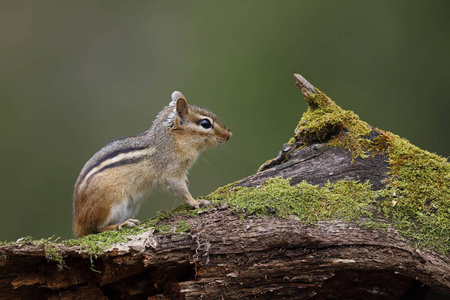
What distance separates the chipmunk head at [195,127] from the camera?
4102 mm

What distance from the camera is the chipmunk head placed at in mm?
4102

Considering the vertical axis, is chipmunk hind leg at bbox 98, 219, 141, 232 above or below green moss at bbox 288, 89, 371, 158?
below

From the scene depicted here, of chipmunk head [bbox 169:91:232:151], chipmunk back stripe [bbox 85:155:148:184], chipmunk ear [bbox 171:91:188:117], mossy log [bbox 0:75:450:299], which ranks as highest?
chipmunk ear [bbox 171:91:188:117]

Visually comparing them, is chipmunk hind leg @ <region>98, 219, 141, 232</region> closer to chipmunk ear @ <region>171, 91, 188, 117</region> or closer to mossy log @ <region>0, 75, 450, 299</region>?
mossy log @ <region>0, 75, 450, 299</region>

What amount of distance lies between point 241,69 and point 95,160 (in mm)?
4025

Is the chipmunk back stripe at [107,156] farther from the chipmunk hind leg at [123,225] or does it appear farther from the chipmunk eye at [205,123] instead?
the chipmunk eye at [205,123]

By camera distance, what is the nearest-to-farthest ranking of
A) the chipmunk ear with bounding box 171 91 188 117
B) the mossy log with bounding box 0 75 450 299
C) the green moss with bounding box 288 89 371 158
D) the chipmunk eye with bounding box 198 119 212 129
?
the mossy log with bounding box 0 75 450 299 < the green moss with bounding box 288 89 371 158 < the chipmunk ear with bounding box 171 91 188 117 < the chipmunk eye with bounding box 198 119 212 129

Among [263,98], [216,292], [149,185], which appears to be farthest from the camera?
[263,98]

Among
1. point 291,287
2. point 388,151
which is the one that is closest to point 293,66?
point 388,151

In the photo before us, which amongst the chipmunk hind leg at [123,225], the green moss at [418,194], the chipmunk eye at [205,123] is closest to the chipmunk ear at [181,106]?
the chipmunk eye at [205,123]

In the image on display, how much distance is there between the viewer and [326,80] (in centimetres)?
708

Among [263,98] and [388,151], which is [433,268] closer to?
[388,151]

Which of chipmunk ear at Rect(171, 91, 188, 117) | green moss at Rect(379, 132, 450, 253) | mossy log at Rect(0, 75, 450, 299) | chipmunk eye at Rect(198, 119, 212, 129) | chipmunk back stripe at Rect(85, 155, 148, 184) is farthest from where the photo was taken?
chipmunk eye at Rect(198, 119, 212, 129)

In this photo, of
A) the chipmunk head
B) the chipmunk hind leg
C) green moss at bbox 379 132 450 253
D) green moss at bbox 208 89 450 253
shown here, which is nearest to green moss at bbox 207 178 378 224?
green moss at bbox 208 89 450 253
